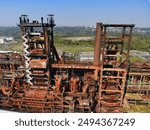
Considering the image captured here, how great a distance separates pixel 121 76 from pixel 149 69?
1.47 m

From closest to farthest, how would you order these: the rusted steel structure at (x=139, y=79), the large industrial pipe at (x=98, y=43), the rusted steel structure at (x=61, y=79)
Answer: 1. the rusted steel structure at (x=61, y=79)
2. the large industrial pipe at (x=98, y=43)
3. the rusted steel structure at (x=139, y=79)

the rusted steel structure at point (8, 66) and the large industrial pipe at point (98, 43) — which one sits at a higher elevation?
the large industrial pipe at point (98, 43)

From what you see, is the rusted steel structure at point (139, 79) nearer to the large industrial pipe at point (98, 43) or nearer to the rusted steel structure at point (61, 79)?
the rusted steel structure at point (61, 79)

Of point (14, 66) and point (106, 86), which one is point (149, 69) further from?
point (14, 66)

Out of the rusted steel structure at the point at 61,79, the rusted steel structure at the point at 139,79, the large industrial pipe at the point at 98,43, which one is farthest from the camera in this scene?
the rusted steel structure at the point at 139,79

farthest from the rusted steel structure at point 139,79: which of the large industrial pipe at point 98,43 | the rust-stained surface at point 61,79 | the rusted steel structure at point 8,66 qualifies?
the rusted steel structure at point 8,66

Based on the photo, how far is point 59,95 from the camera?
6.79 m

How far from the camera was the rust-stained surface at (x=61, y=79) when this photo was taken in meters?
6.73

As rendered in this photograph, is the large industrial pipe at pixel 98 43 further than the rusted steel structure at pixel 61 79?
Yes

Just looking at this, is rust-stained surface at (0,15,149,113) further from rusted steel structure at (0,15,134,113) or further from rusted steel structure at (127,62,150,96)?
rusted steel structure at (127,62,150,96)

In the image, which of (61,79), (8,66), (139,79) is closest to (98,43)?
(61,79)

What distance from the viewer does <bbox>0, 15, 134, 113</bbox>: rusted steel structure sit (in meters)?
6.73

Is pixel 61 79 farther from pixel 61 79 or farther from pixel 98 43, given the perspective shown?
pixel 98 43

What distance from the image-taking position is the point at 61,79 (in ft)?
23.2
